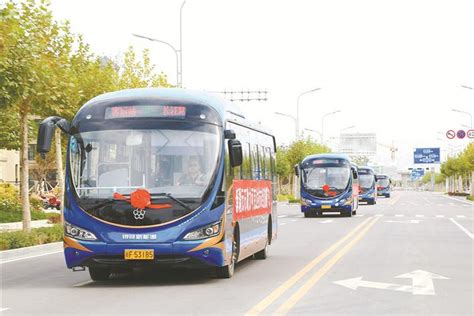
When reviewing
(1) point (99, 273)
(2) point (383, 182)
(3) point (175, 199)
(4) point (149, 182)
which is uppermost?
(2) point (383, 182)

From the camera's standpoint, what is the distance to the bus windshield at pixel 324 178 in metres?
46.3

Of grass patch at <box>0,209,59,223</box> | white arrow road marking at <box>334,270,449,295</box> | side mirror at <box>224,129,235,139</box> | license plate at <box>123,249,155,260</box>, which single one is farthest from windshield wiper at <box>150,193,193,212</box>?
grass patch at <box>0,209,59,223</box>

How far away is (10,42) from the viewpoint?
2031 cm

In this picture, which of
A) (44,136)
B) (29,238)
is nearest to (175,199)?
(44,136)

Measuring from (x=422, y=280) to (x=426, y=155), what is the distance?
139707 millimetres

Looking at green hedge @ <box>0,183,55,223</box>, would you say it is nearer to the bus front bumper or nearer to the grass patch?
the grass patch

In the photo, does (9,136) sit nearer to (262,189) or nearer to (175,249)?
(262,189)

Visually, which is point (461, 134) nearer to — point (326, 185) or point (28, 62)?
point (326, 185)

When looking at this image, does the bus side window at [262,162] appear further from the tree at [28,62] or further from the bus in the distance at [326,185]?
the bus in the distance at [326,185]

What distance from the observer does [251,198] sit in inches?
701

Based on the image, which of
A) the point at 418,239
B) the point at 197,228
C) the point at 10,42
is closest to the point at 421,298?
the point at 197,228

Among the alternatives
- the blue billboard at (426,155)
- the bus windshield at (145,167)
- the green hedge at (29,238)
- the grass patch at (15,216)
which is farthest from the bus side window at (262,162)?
the blue billboard at (426,155)

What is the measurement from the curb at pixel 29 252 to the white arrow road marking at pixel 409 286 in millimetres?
8351

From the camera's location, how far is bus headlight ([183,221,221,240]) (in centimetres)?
1441
